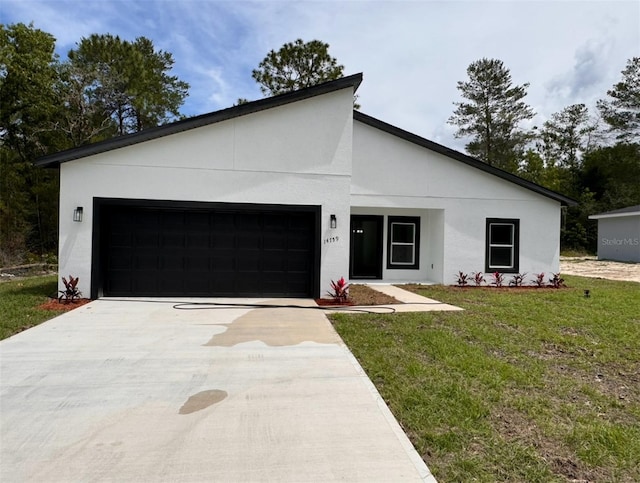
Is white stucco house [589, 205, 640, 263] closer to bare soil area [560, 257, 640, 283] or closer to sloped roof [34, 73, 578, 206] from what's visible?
bare soil area [560, 257, 640, 283]

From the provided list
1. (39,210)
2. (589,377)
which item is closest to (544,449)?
(589,377)

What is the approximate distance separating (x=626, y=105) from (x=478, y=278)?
35.0 metres

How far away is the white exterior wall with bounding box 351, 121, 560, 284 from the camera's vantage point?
1244 cm

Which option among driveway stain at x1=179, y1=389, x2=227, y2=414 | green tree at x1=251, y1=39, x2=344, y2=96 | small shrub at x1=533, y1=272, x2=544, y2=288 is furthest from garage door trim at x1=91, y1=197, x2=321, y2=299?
green tree at x1=251, y1=39, x2=344, y2=96

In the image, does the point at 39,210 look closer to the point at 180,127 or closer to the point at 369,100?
the point at 180,127

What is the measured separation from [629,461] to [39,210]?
2495cm

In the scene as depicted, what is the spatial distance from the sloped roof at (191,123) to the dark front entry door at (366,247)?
186 inches

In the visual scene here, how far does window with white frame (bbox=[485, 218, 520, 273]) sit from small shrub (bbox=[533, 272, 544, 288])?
677 mm

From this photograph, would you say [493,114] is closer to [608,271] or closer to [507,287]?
[608,271]

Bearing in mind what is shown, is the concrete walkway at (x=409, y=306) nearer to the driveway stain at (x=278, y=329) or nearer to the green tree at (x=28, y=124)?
the driveway stain at (x=278, y=329)

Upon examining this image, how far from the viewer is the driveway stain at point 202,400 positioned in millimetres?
3725

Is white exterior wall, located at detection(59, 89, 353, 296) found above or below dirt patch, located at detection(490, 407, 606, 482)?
above

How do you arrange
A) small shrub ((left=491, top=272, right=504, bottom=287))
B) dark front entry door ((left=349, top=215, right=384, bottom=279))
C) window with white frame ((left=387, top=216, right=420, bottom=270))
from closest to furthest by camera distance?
small shrub ((left=491, top=272, right=504, bottom=287))
dark front entry door ((left=349, top=215, right=384, bottom=279))
window with white frame ((left=387, top=216, right=420, bottom=270))

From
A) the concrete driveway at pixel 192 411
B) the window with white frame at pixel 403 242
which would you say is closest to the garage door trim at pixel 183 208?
the concrete driveway at pixel 192 411
